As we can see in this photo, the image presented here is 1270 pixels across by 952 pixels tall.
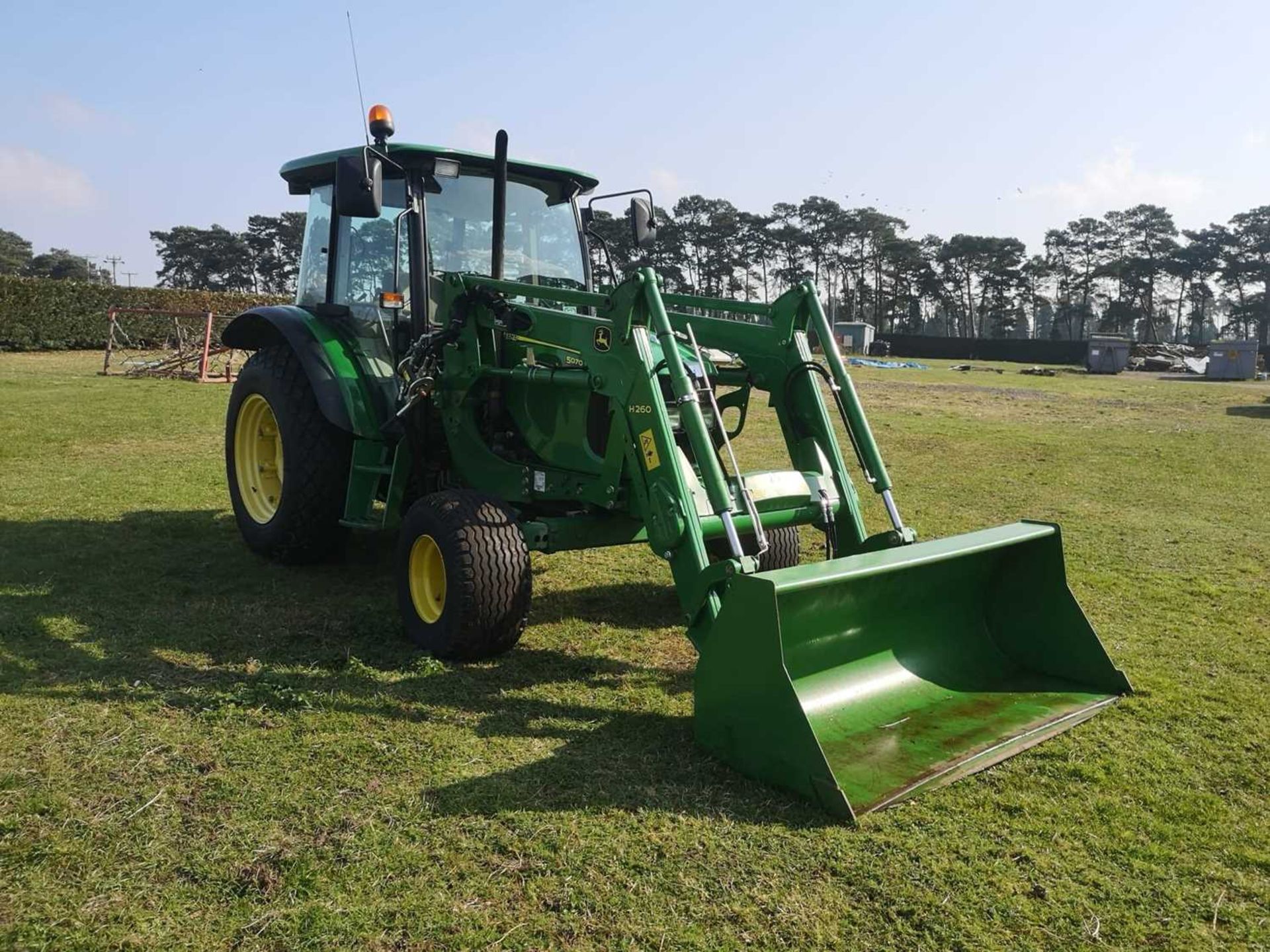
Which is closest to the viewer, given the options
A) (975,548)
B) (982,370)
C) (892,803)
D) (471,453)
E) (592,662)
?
(892,803)

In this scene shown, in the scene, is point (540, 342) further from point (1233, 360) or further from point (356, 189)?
point (1233, 360)

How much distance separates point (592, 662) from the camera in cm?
471

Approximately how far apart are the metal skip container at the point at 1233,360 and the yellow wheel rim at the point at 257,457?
3624cm

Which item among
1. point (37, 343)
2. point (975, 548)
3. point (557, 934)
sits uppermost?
point (37, 343)

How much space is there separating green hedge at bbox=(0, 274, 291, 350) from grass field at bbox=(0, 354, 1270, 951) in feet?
76.4

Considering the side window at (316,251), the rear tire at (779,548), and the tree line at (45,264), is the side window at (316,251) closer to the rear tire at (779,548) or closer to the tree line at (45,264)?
the rear tire at (779,548)

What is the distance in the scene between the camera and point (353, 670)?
14.5ft

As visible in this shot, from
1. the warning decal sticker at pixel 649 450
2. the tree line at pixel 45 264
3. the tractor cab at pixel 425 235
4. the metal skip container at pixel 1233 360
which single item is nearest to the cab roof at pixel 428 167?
the tractor cab at pixel 425 235

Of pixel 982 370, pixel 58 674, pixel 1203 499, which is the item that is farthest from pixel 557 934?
pixel 982 370

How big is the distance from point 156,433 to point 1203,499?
38.2ft

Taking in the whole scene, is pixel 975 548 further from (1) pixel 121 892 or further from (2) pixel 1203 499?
(2) pixel 1203 499

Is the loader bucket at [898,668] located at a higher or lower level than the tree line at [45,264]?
lower

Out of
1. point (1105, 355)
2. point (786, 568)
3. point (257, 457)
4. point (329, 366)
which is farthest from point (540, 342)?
point (1105, 355)

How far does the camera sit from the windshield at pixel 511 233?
557cm
